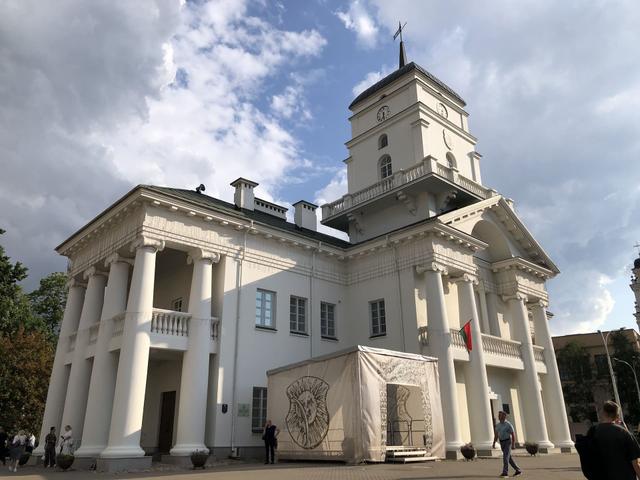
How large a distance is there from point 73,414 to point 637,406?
45358mm

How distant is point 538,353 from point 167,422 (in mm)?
19000

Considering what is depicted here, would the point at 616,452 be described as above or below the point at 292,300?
below

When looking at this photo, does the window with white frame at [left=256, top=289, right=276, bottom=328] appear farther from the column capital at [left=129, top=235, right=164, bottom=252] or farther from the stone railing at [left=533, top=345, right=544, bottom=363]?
the stone railing at [left=533, top=345, right=544, bottom=363]

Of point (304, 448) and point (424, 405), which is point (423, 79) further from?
point (304, 448)

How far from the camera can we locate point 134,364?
1661 cm

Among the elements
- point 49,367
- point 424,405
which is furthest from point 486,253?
point 49,367

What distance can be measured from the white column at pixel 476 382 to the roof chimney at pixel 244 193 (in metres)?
10.4

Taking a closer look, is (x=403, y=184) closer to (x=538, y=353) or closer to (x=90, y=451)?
(x=538, y=353)

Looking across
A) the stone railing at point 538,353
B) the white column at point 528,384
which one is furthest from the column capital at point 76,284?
the stone railing at point 538,353

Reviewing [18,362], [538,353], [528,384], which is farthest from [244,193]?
[18,362]

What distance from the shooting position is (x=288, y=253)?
22.6 m

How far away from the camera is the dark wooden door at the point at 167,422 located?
20.5 m

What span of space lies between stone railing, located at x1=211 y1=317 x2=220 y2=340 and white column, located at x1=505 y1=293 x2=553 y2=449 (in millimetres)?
15481

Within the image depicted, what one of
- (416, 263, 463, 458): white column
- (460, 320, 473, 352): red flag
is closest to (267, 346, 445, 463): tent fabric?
(416, 263, 463, 458): white column
